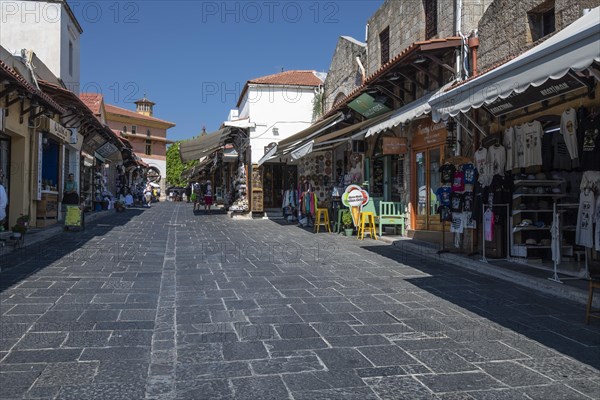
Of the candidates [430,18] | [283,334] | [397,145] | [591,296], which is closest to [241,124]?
[397,145]

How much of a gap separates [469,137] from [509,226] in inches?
81.3

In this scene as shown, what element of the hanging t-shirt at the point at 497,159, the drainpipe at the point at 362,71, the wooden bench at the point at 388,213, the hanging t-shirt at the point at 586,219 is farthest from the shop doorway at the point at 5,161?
the hanging t-shirt at the point at 586,219

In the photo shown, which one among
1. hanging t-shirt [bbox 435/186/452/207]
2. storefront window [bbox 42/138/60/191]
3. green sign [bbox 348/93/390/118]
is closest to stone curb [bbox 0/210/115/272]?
storefront window [bbox 42/138/60/191]

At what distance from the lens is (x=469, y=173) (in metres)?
8.33

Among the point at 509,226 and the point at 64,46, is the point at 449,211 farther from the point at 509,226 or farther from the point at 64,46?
the point at 64,46

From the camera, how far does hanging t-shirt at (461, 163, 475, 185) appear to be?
829 centimetres

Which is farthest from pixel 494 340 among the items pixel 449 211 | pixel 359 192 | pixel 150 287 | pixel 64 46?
pixel 64 46

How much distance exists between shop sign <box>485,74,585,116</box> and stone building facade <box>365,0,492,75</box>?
2.76 metres

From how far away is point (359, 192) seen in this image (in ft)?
40.0

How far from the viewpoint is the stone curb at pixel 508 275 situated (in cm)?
576

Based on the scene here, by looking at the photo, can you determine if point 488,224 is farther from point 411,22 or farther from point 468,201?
point 411,22

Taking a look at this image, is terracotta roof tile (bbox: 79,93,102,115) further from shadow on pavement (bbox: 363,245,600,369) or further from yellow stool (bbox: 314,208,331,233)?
shadow on pavement (bbox: 363,245,600,369)

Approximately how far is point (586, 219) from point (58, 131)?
1257cm

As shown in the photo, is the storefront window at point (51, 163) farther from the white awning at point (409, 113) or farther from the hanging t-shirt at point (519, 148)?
the hanging t-shirt at point (519, 148)
